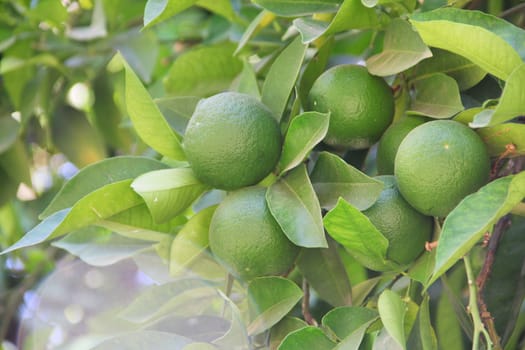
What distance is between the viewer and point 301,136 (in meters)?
0.85

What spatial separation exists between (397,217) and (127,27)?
1.06 metres

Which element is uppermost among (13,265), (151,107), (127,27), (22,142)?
(151,107)

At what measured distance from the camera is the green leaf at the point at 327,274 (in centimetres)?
95

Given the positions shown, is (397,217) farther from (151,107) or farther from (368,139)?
(151,107)

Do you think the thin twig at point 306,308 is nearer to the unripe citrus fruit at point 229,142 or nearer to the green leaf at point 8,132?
the unripe citrus fruit at point 229,142

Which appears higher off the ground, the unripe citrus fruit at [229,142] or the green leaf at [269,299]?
the unripe citrus fruit at [229,142]

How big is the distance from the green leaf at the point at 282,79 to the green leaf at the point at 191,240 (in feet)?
0.50

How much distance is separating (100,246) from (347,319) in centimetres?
34

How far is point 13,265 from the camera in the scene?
2000 mm

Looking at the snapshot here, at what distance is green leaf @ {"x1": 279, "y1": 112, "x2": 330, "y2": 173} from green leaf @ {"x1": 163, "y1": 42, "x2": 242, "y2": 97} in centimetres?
40

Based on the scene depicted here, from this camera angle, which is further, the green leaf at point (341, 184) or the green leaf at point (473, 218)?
the green leaf at point (341, 184)

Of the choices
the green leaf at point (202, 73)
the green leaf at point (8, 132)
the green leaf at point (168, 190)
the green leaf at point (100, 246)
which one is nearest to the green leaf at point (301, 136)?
the green leaf at point (168, 190)

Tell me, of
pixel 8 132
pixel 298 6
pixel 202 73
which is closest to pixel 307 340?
pixel 298 6

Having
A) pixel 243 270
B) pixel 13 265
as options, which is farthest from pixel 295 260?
pixel 13 265
